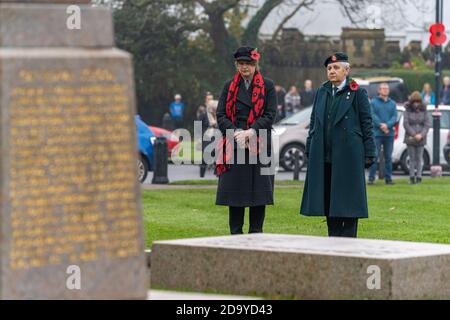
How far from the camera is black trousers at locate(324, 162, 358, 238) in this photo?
14078 mm

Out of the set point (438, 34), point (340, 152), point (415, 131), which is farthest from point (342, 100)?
point (438, 34)

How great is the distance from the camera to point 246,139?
14250 mm

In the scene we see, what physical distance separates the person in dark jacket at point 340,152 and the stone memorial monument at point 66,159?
5275 mm

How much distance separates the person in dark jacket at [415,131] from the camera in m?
28.2

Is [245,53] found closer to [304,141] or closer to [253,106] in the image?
[253,106]

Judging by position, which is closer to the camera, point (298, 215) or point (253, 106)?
point (253, 106)

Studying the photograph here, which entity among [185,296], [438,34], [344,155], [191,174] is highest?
[438,34]

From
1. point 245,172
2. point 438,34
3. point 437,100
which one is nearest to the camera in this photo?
point 245,172

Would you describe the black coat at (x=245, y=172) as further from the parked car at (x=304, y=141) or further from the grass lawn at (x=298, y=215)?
the parked car at (x=304, y=141)

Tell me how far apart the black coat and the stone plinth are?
2.77 m

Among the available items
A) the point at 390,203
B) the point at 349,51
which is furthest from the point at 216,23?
the point at 390,203

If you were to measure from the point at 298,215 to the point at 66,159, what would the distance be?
1114cm

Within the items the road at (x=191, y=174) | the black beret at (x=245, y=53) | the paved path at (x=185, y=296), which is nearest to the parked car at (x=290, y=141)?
the road at (x=191, y=174)

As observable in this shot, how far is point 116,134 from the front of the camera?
8.81 meters
